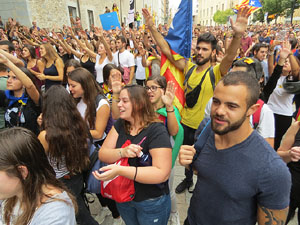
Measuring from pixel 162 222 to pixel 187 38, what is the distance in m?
2.43

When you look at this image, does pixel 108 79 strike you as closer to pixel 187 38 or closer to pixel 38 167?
pixel 187 38

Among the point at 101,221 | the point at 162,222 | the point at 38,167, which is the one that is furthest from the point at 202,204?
the point at 101,221

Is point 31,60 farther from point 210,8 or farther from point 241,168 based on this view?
point 210,8

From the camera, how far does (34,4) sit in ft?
42.6

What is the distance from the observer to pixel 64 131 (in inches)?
73.0

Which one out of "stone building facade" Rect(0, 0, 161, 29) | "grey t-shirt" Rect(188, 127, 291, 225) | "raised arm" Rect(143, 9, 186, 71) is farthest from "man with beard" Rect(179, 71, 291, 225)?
"stone building facade" Rect(0, 0, 161, 29)

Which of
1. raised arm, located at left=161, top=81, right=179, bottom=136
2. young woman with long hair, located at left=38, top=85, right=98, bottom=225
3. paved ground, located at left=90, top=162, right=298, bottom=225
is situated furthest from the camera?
paved ground, located at left=90, top=162, right=298, bottom=225

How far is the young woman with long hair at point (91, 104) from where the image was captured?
2412mm

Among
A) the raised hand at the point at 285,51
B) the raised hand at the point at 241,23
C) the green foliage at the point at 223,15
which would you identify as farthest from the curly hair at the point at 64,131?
the green foliage at the point at 223,15

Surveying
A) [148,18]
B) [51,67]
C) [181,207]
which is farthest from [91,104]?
[51,67]

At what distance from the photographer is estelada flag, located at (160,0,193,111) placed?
9.41 feet

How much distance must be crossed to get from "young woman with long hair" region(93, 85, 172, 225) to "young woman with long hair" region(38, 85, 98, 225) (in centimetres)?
36

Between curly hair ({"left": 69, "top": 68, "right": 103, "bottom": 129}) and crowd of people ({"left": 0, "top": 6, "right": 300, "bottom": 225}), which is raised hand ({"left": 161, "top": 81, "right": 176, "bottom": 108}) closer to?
crowd of people ({"left": 0, "top": 6, "right": 300, "bottom": 225})

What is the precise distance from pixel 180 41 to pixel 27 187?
101 inches
